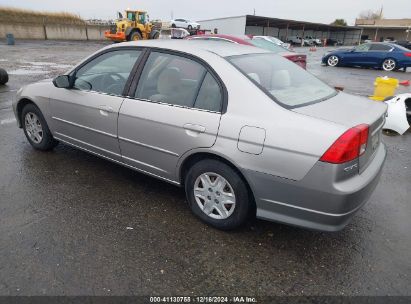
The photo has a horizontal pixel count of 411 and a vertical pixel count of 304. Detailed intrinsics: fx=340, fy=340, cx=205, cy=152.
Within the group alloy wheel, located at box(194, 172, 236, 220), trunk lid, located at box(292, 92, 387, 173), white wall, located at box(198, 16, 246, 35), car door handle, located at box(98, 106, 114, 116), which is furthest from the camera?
white wall, located at box(198, 16, 246, 35)

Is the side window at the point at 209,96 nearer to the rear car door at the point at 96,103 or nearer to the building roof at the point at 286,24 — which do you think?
the rear car door at the point at 96,103

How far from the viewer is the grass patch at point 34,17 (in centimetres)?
3534

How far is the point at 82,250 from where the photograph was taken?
2775mm

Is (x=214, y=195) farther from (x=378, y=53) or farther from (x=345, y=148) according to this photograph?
(x=378, y=53)

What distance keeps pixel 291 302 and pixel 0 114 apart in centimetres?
657

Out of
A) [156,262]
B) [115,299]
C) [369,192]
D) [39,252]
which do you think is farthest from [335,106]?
[39,252]

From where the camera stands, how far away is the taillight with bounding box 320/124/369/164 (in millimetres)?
2404

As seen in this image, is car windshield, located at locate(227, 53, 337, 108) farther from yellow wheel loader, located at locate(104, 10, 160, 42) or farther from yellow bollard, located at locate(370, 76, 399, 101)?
yellow wheel loader, located at locate(104, 10, 160, 42)

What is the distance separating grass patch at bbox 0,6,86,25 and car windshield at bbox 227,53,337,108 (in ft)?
127

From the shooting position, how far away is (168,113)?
3166 mm

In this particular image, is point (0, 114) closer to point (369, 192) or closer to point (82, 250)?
point (82, 250)

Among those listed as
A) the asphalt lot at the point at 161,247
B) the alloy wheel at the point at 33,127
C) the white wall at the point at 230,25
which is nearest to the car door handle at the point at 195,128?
the asphalt lot at the point at 161,247

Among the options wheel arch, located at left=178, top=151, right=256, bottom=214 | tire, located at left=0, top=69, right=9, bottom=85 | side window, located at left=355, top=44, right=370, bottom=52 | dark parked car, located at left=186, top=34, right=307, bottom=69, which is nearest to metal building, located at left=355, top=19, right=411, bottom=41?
side window, located at left=355, top=44, right=370, bottom=52

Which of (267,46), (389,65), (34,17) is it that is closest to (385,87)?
(267,46)
